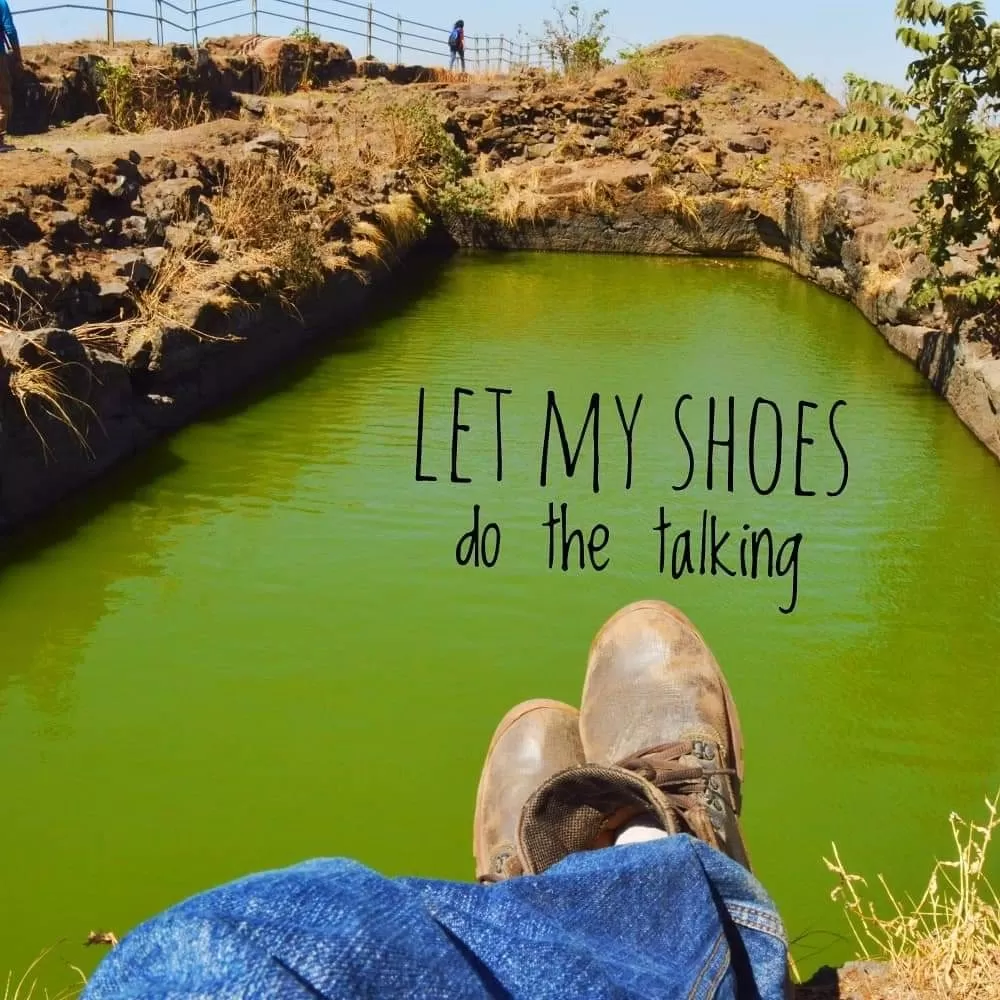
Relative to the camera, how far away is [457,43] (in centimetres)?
2266

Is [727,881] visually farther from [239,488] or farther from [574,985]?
[239,488]

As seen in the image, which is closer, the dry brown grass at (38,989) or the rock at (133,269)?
the dry brown grass at (38,989)

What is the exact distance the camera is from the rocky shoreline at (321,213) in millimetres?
5715

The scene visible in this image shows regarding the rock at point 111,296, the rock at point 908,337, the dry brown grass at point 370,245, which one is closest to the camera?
the rock at point 111,296

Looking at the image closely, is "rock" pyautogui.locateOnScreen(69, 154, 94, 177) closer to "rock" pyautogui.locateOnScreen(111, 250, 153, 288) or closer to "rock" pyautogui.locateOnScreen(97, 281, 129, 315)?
"rock" pyautogui.locateOnScreen(111, 250, 153, 288)

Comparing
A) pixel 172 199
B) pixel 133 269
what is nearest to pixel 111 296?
pixel 133 269

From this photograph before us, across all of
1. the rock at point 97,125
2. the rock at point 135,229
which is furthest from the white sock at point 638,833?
the rock at point 97,125

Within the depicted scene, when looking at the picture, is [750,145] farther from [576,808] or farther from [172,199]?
[576,808]

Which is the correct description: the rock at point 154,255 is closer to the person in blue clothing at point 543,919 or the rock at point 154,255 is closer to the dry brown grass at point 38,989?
the dry brown grass at point 38,989

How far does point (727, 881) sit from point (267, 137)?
9938mm

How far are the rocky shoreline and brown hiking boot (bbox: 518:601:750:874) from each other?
317 cm

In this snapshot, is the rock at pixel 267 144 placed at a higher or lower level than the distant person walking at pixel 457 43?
lower

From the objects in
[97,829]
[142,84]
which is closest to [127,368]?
[97,829]

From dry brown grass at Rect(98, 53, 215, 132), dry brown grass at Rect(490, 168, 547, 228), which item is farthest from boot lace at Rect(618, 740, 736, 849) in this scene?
dry brown grass at Rect(490, 168, 547, 228)
